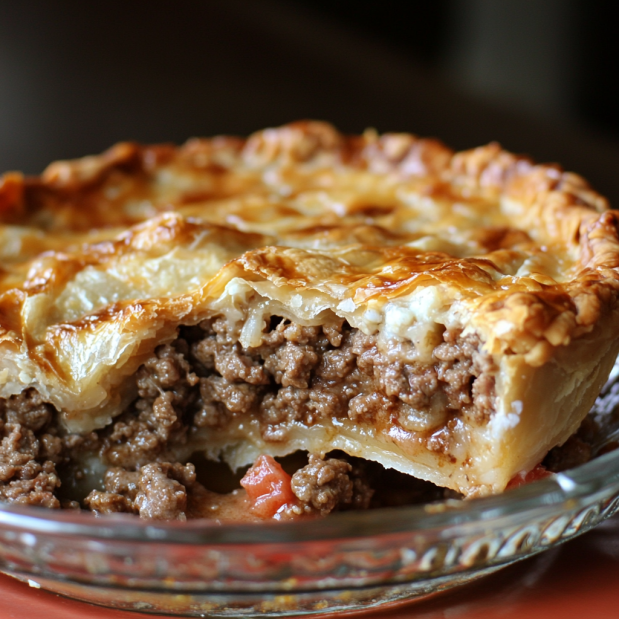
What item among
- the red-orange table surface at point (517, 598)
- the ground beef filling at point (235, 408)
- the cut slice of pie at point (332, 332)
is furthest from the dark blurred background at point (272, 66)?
the red-orange table surface at point (517, 598)

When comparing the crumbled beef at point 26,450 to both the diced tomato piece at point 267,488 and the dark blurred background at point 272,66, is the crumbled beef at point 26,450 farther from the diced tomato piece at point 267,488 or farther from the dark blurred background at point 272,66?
the dark blurred background at point 272,66

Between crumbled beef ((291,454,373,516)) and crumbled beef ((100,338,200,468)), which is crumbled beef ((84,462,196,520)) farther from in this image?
crumbled beef ((291,454,373,516))

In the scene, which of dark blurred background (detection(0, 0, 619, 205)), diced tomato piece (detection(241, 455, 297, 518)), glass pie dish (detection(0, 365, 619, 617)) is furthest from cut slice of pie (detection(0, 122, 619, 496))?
dark blurred background (detection(0, 0, 619, 205))

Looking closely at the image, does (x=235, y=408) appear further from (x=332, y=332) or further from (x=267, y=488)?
(x=332, y=332)

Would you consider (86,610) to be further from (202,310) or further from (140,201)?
(140,201)

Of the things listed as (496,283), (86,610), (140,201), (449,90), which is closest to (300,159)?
(140,201)

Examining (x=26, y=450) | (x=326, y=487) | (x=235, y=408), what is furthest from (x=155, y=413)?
(x=326, y=487)
